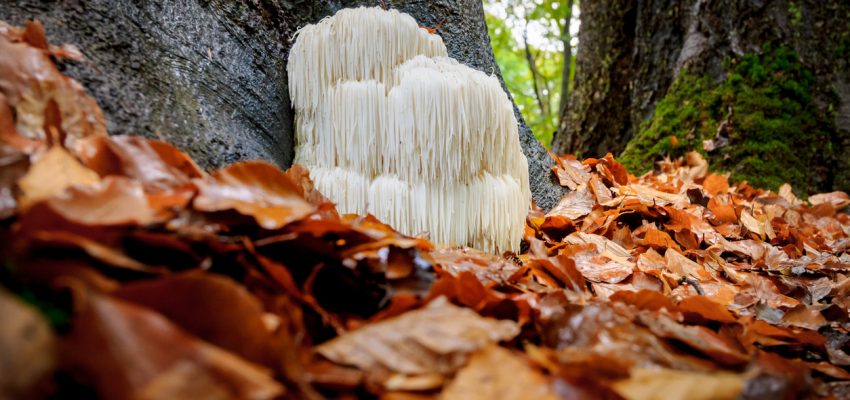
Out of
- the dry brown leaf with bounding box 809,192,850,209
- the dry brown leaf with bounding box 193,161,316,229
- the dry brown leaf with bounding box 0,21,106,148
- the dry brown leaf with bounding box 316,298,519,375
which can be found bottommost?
the dry brown leaf with bounding box 809,192,850,209

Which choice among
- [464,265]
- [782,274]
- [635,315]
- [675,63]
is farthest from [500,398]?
[675,63]

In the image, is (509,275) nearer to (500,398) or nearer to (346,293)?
(346,293)

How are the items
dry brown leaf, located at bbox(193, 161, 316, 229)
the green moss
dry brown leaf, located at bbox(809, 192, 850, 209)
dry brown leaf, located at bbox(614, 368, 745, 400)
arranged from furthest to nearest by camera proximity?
1. the green moss
2. dry brown leaf, located at bbox(809, 192, 850, 209)
3. dry brown leaf, located at bbox(193, 161, 316, 229)
4. dry brown leaf, located at bbox(614, 368, 745, 400)

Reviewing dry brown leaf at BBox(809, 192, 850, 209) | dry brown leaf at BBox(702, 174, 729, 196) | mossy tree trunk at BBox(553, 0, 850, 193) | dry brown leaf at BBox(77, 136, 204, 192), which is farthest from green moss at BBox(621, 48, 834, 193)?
dry brown leaf at BBox(77, 136, 204, 192)

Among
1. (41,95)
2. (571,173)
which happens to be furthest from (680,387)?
(571,173)

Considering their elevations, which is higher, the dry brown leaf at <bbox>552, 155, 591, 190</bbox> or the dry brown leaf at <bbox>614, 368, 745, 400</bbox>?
the dry brown leaf at <bbox>552, 155, 591, 190</bbox>

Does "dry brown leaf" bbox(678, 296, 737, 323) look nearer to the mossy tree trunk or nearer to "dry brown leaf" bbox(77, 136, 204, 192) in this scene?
"dry brown leaf" bbox(77, 136, 204, 192)

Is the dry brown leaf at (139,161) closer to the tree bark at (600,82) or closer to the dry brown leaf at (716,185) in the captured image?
the dry brown leaf at (716,185)

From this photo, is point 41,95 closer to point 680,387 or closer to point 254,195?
point 254,195
